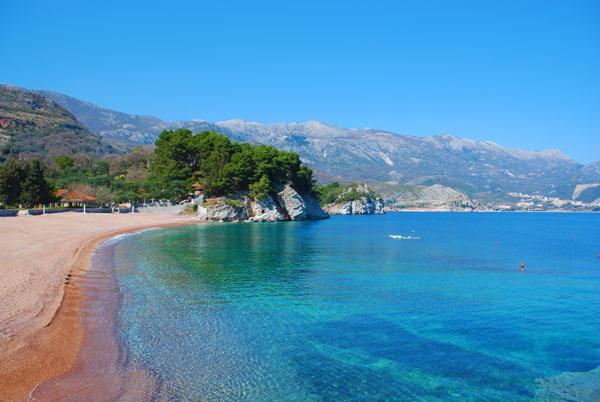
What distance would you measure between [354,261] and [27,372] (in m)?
26.2

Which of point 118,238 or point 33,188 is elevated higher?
point 33,188

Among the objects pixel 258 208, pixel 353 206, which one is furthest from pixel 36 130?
pixel 353 206

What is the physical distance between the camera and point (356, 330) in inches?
632

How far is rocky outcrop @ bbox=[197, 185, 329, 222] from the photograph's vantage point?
81250mm

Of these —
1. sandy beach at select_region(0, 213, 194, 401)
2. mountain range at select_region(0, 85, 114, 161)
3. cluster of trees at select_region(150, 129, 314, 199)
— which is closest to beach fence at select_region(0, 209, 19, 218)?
sandy beach at select_region(0, 213, 194, 401)

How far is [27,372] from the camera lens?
10977 millimetres

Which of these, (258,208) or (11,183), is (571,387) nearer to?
(11,183)

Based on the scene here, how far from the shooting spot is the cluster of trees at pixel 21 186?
Answer: 61.4 m

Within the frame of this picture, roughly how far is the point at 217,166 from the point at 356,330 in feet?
239

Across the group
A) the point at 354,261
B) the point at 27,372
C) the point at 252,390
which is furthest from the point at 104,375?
the point at 354,261

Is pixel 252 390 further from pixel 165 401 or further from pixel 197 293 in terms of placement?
pixel 197 293

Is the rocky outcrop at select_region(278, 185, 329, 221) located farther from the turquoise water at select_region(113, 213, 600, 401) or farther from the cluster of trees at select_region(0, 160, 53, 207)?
the turquoise water at select_region(113, 213, 600, 401)

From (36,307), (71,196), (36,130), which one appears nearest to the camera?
(36,307)

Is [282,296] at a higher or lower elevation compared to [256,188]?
lower
